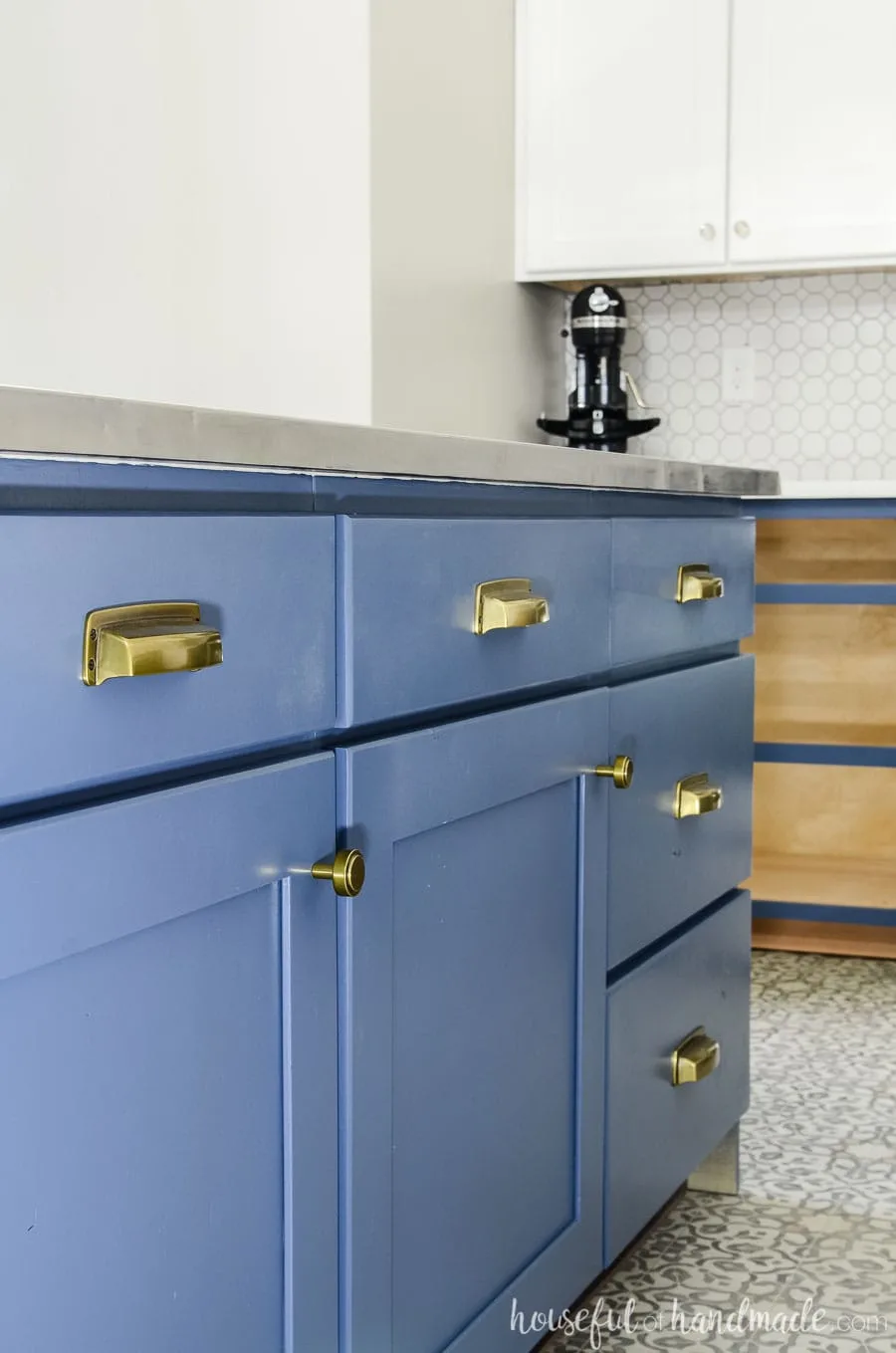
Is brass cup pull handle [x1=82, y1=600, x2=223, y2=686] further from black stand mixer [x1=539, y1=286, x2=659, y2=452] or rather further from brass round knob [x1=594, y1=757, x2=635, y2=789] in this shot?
black stand mixer [x1=539, y1=286, x2=659, y2=452]

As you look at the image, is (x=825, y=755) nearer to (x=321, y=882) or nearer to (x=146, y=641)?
(x=321, y=882)

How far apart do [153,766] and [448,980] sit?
0.42 m

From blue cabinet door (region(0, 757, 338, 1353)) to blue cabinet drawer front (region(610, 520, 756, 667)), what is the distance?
0.60m

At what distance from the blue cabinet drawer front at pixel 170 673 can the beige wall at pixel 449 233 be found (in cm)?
151

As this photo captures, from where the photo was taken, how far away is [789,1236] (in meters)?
1.89

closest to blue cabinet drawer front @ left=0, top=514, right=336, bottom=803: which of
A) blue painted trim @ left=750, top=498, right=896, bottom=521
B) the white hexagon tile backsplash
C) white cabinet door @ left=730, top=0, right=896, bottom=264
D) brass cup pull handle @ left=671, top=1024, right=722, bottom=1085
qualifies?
brass cup pull handle @ left=671, top=1024, right=722, bottom=1085

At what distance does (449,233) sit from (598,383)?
61cm

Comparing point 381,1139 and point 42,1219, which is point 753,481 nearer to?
point 381,1139

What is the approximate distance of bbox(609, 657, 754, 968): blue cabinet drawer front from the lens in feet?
5.06

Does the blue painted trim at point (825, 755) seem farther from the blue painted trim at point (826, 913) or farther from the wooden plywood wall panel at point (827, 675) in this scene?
the blue painted trim at point (826, 913)

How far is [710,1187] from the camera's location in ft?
6.66

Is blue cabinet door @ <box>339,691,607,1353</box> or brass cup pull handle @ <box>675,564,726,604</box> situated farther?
brass cup pull handle @ <box>675,564,726,604</box>

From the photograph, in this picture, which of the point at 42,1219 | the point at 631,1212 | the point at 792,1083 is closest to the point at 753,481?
the point at 631,1212

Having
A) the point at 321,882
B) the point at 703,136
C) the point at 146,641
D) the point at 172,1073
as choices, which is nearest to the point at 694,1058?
the point at 321,882
